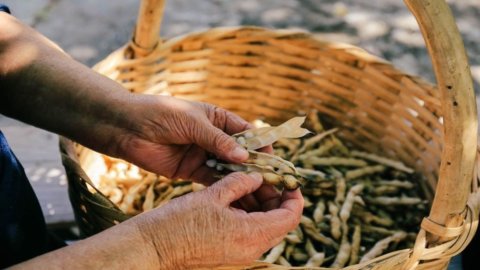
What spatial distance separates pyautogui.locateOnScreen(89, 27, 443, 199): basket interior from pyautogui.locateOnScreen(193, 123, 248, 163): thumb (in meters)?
0.56

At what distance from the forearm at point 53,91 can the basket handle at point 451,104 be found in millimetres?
636

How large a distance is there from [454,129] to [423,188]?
2.74ft

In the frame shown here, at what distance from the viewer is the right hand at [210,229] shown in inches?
40.6

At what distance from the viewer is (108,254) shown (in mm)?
970

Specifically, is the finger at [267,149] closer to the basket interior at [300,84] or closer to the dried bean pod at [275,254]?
the dried bean pod at [275,254]

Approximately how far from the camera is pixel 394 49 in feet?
9.34

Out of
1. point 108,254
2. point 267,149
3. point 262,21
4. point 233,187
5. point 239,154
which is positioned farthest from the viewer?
point 262,21

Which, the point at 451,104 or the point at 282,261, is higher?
the point at 451,104

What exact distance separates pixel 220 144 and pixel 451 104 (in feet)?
1.49

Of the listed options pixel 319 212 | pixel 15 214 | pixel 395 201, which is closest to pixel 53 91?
pixel 15 214

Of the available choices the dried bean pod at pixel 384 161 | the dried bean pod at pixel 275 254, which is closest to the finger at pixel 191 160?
the dried bean pod at pixel 275 254

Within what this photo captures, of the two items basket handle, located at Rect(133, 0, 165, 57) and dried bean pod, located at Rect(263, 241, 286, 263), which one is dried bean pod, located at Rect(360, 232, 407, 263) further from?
Result: basket handle, located at Rect(133, 0, 165, 57)

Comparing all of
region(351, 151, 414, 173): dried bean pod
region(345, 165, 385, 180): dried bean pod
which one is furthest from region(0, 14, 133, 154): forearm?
region(351, 151, 414, 173): dried bean pod

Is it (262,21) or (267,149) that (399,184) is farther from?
(262,21)
